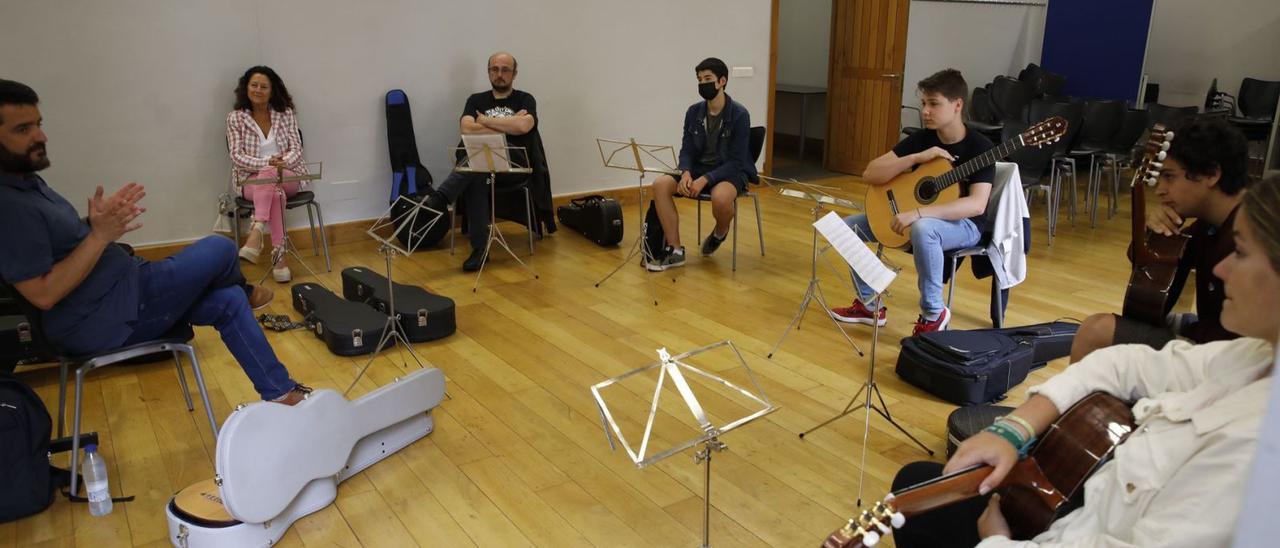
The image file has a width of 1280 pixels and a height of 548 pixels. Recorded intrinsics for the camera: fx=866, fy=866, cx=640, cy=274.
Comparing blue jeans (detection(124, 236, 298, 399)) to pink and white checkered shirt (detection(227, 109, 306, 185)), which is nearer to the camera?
blue jeans (detection(124, 236, 298, 399))

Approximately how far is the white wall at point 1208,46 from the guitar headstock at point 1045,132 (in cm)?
563

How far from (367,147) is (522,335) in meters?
2.32

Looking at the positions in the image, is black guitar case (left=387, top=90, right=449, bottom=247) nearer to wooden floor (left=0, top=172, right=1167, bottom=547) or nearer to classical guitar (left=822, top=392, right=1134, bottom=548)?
wooden floor (left=0, top=172, right=1167, bottom=547)

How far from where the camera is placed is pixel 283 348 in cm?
382

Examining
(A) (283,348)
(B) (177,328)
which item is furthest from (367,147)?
(B) (177,328)

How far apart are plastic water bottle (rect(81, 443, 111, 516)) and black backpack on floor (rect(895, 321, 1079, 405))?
2.71 metres

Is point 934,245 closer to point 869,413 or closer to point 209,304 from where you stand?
point 869,413

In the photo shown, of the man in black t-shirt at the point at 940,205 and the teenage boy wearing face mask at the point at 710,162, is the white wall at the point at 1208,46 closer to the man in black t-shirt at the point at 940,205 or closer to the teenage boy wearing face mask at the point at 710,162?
the teenage boy wearing face mask at the point at 710,162

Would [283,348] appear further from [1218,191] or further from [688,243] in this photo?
[1218,191]

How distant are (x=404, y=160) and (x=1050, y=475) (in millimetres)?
4654

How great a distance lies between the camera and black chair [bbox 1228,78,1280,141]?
6828 mm

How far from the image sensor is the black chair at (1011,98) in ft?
24.5

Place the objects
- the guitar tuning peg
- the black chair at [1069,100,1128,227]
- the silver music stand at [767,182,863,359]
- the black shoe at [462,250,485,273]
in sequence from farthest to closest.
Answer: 1. the black chair at [1069,100,1128,227]
2. the black shoe at [462,250,485,273]
3. the silver music stand at [767,182,863,359]
4. the guitar tuning peg

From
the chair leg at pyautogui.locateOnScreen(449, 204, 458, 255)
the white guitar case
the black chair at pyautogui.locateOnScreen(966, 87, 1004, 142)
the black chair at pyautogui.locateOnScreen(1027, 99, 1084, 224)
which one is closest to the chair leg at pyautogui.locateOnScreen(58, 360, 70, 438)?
the white guitar case
